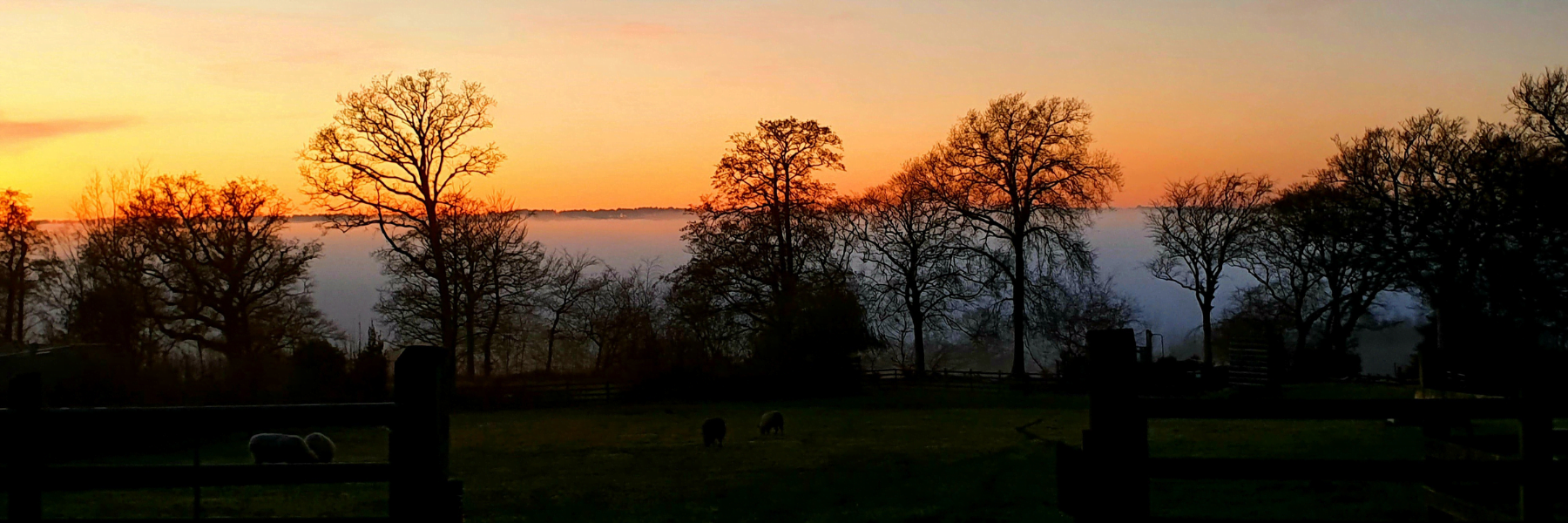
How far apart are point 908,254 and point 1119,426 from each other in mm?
42988

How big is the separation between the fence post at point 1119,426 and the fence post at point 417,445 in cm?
275

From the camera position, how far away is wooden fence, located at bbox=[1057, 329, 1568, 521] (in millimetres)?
4074

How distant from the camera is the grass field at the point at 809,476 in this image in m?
11.8

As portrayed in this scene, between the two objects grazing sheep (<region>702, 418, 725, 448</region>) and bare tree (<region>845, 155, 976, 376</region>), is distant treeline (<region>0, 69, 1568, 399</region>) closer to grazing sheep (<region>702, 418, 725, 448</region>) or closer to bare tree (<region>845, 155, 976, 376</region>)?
bare tree (<region>845, 155, 976, 376</region>)

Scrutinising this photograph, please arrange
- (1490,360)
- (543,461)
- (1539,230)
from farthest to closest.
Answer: (1539,230), (543,461), (1490,360)

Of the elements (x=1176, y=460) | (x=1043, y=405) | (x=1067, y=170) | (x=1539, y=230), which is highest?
(x=1067, y=170)

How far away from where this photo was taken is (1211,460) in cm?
418

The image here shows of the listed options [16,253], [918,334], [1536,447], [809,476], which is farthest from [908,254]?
[1536,447]

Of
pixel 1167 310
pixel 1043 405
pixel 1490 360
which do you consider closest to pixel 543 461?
pixel 1490 360

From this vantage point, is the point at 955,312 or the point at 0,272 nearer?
the point at 0,272

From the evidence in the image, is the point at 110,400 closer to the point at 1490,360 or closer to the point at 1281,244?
the point at 1490,360

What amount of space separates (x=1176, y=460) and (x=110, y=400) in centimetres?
3220

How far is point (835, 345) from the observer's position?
1687 inches

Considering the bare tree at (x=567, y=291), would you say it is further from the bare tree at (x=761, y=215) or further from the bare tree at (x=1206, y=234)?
the bare tree at (x=1206, y=234)
